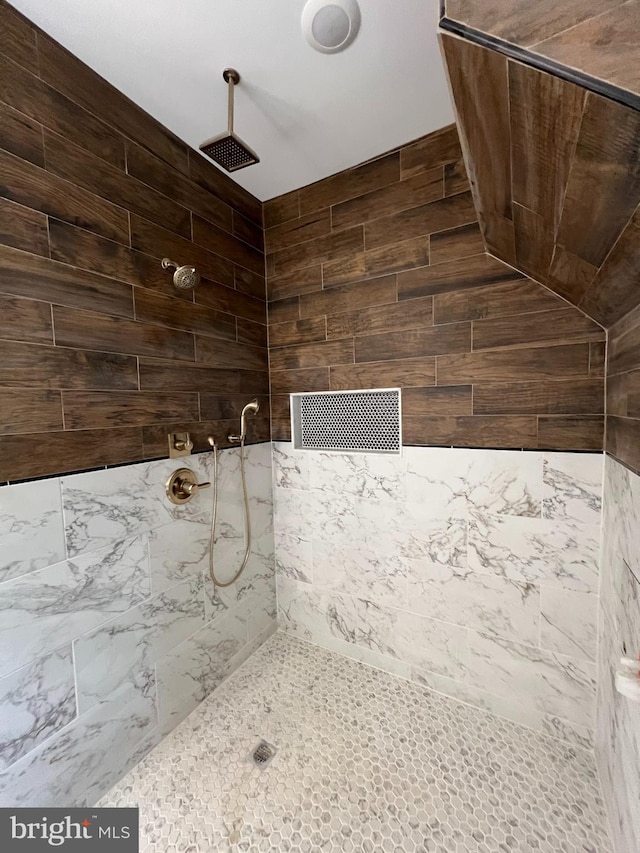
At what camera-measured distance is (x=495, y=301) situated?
4.38 ft

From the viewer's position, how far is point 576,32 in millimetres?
466

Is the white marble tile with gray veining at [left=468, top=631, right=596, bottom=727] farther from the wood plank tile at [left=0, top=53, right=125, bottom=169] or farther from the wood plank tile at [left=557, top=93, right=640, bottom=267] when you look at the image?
the wood plank tile at [left=0, top=53, right=125, bottom=169]

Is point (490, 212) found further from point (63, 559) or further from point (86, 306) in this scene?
point (63, 559)

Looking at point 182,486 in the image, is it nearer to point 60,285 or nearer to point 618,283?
point 60,285

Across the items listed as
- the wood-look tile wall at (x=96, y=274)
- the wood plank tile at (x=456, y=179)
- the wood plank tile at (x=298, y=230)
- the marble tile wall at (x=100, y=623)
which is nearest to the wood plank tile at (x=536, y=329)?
the wood plank tile at (x=456, y=179)

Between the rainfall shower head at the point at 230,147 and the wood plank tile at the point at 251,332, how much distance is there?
67 centimetres

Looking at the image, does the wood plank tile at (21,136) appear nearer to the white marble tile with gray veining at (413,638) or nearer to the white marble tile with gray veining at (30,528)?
the white marble tile with gray veining at (30,528)

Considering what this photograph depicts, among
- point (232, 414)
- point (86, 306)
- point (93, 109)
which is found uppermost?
point (93, 109)

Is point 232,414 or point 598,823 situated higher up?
point 232,414

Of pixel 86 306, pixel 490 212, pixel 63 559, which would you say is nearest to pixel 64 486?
pixel 63 559

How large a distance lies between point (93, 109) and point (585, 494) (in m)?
2.27

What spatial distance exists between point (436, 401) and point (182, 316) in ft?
3.94

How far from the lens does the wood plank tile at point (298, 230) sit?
170 cm

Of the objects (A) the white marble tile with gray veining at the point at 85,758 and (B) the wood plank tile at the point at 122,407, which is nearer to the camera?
(A) the white marble tile with gray veining at the point at 85,758
